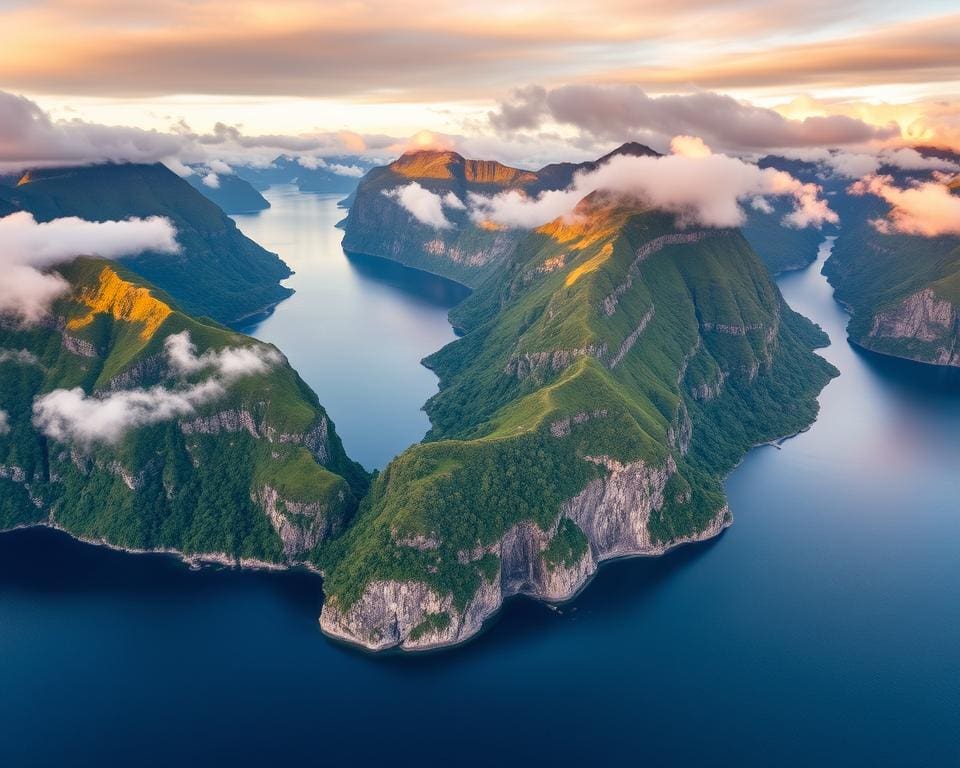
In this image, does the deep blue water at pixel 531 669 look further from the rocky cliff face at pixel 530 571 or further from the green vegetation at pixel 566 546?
the green vegetation at pixel 566 546

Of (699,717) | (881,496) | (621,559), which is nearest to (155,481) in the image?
(621,559)

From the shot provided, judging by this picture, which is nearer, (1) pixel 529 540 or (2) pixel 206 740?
(2) pixel 206 740

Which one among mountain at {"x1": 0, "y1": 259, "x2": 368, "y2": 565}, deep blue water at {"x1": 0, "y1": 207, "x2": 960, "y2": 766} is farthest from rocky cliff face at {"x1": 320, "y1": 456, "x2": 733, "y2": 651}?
mountain at {"x1": 0, "y1": 259, "x2": 368, "y2": 565}

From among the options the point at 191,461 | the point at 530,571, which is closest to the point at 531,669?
the point at 530,571

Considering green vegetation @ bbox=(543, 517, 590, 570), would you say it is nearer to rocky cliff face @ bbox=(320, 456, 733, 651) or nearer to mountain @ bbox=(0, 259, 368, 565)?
rocky cliff face @ bbox=(320, 456, 733, 651)

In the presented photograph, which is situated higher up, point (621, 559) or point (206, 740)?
point (206, 740)

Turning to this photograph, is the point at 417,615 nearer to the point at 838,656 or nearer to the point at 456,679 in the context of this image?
the point at 456,679

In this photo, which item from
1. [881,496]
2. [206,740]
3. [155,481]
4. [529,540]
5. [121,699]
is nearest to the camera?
[206,740]
